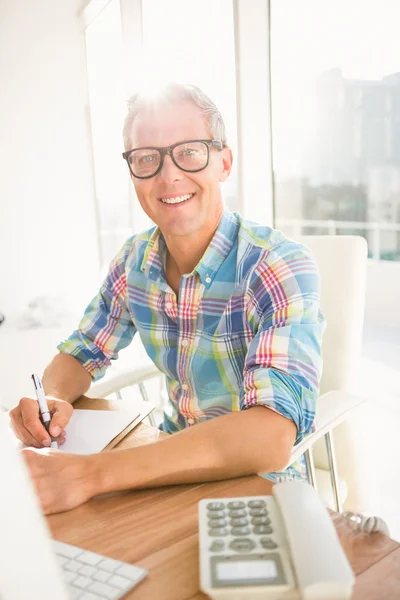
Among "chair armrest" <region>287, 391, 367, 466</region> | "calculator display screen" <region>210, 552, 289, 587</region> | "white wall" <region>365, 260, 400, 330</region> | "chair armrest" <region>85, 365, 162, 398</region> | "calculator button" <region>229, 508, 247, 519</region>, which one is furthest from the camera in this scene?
"white wall" <region>365, 260, 400, 330</region>

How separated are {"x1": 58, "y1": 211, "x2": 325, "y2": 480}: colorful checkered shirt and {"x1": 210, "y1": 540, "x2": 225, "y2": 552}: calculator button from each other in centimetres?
35

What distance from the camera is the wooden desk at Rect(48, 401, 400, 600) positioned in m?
0.56

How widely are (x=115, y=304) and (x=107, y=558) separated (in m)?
0.86

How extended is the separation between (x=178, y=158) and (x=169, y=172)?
0.03 metres

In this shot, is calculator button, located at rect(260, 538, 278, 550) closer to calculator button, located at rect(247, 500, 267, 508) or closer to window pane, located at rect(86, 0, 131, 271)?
calculator button, located at rect(247, 500, 267, 508)

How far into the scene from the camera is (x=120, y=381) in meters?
1.41

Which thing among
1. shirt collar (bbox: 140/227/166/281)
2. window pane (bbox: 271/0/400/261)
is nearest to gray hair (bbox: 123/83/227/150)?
shirt collar (bbox: 140/227/166/281)

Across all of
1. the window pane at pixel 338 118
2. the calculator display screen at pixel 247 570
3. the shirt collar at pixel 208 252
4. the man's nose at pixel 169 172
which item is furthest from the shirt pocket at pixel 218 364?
the window pane at pixel 338 118

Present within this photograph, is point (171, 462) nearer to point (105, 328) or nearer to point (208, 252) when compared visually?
point (208, 252)

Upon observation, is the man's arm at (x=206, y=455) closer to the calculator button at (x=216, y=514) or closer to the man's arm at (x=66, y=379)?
the calculator button at (x=216, y=514)

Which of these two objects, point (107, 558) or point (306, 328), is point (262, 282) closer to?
point (306, 328)

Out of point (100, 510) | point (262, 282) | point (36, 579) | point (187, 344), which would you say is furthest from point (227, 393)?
point (36, 579)

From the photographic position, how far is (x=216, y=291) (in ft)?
3.80

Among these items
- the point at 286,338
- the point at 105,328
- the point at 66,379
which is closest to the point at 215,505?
the point at 286,338
